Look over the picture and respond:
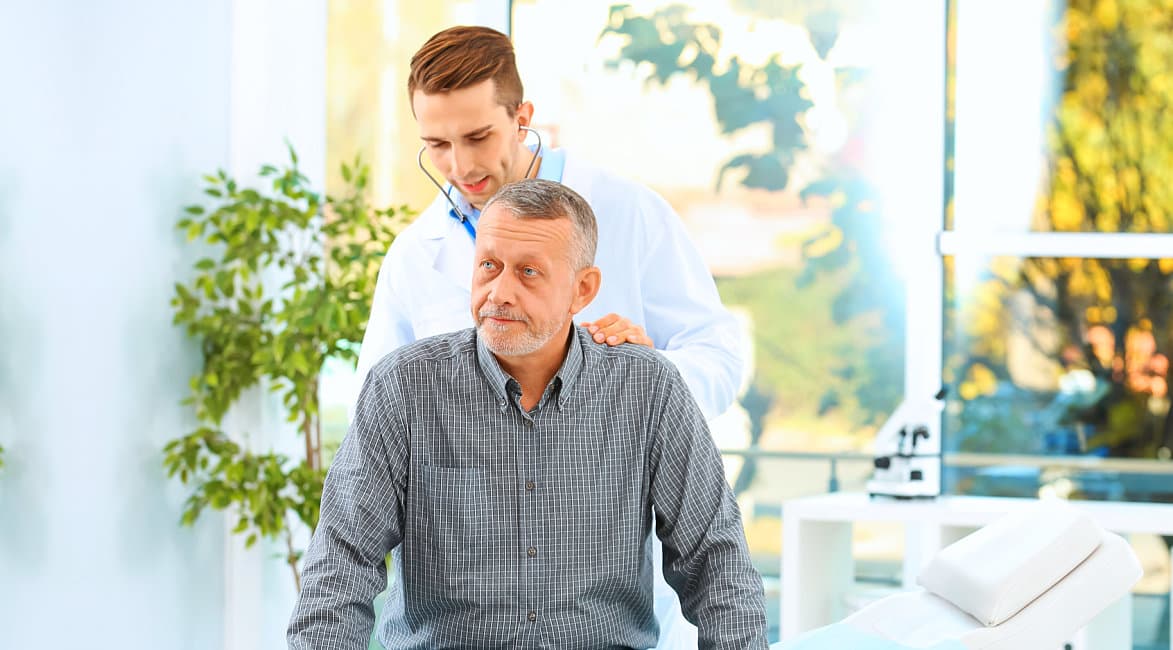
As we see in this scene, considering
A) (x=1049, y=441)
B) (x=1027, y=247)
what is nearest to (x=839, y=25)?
(x=1027, y=247)

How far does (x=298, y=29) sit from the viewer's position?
13.1ft

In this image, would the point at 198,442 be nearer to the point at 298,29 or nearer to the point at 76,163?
the point at 76,163

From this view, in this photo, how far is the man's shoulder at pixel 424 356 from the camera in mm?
1657

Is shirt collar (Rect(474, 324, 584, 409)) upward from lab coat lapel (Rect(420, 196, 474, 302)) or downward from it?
downward

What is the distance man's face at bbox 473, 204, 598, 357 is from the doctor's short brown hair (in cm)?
34

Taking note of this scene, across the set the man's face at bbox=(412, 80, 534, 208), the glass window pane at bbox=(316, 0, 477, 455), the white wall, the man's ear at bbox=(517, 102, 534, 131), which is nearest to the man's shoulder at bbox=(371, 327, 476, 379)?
the man's face at bbox=(412, 80, 534, 208)

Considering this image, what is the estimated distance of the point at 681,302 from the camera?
83.4 inches

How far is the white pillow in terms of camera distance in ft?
6.75

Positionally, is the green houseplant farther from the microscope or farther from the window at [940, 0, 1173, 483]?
the window at [940, 0, 1173, 483]

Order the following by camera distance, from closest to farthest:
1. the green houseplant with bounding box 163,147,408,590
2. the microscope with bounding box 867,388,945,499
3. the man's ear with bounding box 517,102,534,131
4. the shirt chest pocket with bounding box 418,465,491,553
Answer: the shirt chest pocket with bounding box 418,465,491,553
the man's ear with bounding box 517,102,534,131
the green houseplant with bounding box 163,147,408,590
the microscope with bounding box 867,388,945,499

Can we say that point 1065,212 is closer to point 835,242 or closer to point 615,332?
point 835,242

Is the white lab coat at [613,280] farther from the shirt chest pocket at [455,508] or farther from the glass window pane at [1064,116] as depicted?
the glass window pane at [1064,116]

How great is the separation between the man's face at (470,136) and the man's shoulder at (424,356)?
0.32 metres

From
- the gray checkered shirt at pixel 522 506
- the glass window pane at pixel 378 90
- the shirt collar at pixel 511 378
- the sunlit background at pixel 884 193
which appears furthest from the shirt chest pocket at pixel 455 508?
the glass window pane at pixel 378 90
